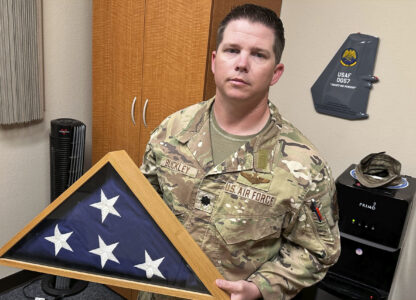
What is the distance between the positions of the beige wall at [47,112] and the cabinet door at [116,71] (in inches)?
8.0

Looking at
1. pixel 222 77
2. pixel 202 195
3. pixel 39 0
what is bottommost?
pixel 202 195

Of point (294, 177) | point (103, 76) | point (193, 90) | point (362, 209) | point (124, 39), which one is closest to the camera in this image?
point (294, 177)

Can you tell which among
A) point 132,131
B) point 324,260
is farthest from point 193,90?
point 324,260

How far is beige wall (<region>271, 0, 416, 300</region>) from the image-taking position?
201 cm

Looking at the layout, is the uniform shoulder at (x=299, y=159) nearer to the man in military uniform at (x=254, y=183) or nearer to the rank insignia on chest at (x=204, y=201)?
the man in military uniform at (x=254, y=183)

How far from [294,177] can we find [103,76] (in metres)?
1.69

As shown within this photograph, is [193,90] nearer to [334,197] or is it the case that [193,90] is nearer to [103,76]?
[103,76]

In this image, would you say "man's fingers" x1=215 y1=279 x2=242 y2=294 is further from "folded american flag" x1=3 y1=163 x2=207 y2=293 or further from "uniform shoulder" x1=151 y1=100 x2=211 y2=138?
"uniform shoulder" x1=151 y1=100 x2=211 y2=138

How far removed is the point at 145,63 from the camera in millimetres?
2121

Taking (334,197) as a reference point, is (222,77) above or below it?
above

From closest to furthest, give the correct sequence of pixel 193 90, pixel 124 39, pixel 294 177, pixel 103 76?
1. pixel 294 177
2. pixel 193 90
3. pixel 124 39
4. pixel 103 76

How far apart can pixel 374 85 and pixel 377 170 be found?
53 centimetres

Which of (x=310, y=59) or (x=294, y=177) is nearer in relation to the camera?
(x=294, y=177)

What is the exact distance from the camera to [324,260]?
1147mm
